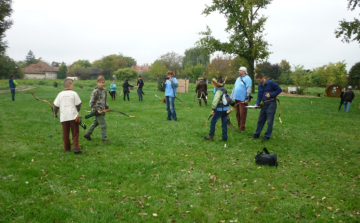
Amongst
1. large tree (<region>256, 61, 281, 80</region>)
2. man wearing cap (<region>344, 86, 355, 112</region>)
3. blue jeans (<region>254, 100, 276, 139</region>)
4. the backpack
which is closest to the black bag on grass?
the backpack

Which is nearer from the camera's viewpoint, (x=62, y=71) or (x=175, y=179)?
(x=175, y=179)

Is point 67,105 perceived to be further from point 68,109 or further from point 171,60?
point 171,60

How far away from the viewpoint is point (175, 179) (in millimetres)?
5848

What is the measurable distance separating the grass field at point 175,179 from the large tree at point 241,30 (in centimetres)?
2507

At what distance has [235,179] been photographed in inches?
234

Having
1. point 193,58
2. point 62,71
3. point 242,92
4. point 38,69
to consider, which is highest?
point 193,58

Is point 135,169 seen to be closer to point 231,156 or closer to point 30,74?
point 231,156

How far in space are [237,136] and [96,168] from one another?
18.0 ft

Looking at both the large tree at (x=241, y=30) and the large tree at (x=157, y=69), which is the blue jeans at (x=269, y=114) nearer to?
the large tree at (x=241, y=30)

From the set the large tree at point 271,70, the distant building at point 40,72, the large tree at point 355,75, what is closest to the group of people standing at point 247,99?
the large tree at point 355,75

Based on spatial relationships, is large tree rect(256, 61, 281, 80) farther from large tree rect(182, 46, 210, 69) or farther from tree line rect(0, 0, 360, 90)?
large tree rect(182, 46, 210, 69)

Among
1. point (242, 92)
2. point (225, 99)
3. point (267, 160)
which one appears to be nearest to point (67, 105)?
point (225, 99)

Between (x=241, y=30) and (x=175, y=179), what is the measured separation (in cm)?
3101

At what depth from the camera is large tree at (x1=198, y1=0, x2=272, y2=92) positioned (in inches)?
1286
